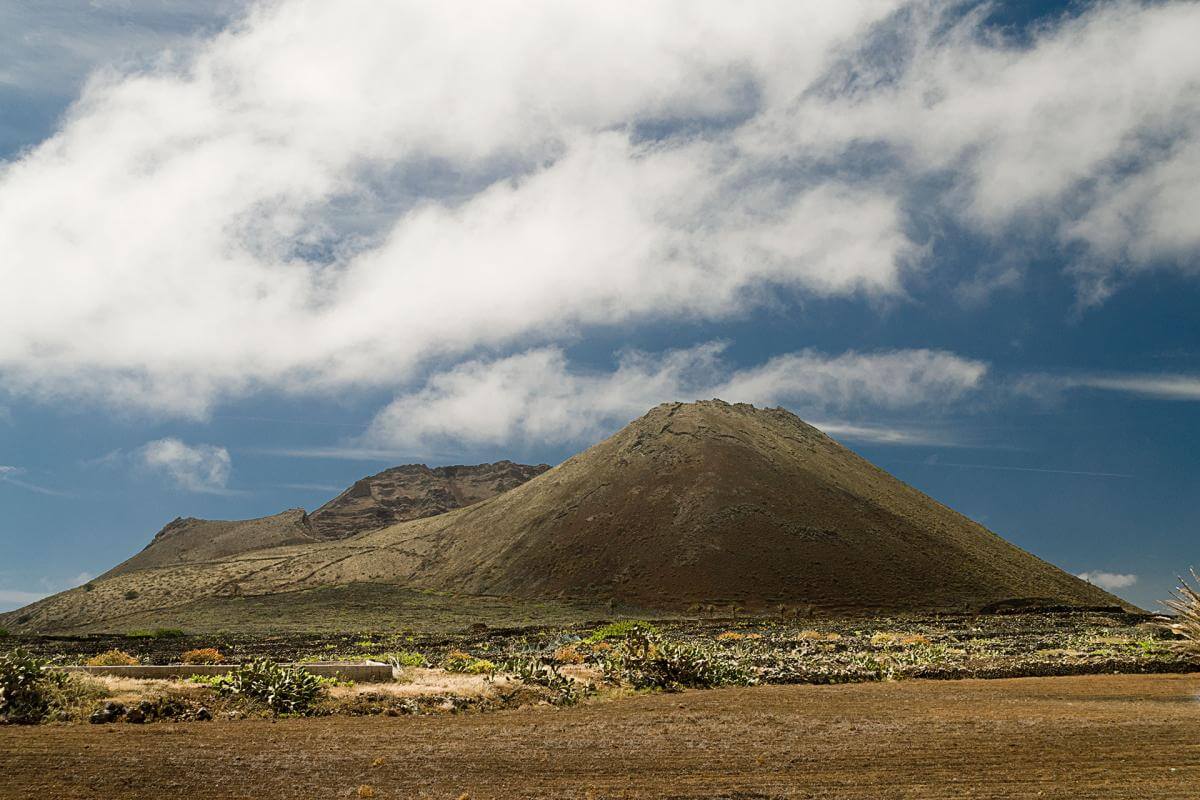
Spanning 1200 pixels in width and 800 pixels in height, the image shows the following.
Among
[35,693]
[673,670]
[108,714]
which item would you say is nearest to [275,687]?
[108,714]

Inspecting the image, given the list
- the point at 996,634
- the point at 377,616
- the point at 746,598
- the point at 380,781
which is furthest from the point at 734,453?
the point at 380,781

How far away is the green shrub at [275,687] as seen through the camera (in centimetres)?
1633

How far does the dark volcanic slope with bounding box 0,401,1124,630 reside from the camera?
88.6 meters

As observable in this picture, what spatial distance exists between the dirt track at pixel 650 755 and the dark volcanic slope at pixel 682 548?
2649 inches

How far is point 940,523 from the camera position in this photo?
115750 millimetres

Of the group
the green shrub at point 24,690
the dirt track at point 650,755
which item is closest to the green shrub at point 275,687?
the dirt track at point 650,755

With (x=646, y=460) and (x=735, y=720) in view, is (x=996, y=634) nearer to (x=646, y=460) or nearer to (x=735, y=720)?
(x=735, y=720)

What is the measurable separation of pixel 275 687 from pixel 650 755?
820 centimetres

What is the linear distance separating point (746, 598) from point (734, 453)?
38791 millimetres

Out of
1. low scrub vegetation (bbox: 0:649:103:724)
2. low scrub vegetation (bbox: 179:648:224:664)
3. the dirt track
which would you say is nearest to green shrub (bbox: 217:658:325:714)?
the dirt track

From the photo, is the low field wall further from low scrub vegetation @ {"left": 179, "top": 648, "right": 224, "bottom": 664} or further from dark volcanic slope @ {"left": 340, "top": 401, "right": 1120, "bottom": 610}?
dark volcanic slope @ {"left": 340, "top": 401, "right": 1120, "bottom": 610}

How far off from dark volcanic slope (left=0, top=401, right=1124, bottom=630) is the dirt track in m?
67.3

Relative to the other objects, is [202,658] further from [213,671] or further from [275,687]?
[275,687]

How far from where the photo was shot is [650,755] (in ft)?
41.7
